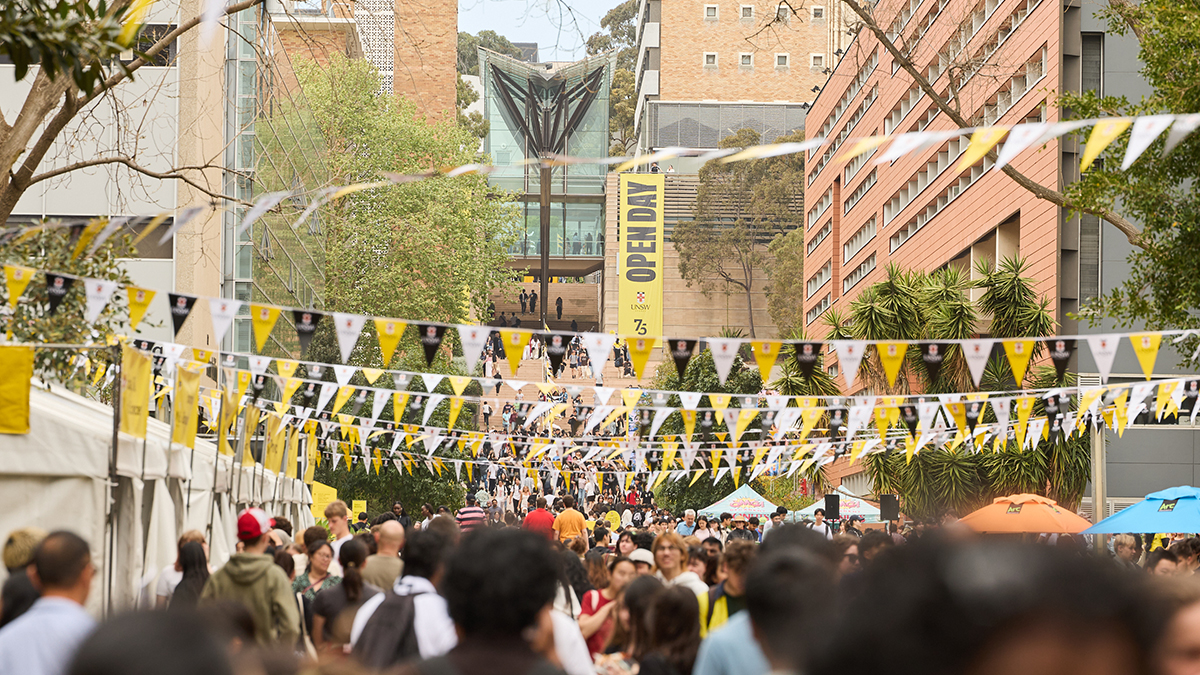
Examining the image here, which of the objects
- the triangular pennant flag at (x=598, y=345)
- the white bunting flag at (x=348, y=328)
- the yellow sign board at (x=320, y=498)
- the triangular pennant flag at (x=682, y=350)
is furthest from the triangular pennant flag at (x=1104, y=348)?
the yellow sign board at (x=320, y=498)

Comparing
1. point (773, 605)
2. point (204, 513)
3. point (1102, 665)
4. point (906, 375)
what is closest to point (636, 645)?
point (773, 605)

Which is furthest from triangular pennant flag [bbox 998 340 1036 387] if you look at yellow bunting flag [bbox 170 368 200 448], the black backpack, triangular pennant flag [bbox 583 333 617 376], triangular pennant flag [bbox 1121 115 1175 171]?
the black backpack

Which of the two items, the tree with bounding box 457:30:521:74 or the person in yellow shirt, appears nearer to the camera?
the person in yellow shirt

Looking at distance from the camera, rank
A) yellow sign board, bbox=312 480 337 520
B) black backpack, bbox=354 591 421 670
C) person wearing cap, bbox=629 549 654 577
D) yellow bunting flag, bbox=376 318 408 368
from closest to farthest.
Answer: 1. black backpack, bbox=354 591 421 670
2. person wearing cap, bbox=629 549 654 577
3. yellow bunting flag, bbox=376 318 408 368
4. yellow sign board, bbox=312 480 337 520

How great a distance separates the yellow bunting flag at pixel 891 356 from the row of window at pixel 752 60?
74208 millimetres

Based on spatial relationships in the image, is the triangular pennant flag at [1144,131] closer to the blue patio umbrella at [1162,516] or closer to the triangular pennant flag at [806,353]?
the triangular pennant flag at [806,353]

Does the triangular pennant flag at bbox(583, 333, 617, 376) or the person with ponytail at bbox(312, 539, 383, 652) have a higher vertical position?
the triangular pennant flag at bbox(583, 333, 617, 376)

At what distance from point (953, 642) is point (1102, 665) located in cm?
13

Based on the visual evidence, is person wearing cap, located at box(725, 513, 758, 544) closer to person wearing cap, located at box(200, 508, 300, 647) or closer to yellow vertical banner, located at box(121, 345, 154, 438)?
person wearing cap, located at box(200, 508, 300, 647)

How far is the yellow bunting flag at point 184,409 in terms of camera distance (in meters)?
12.1

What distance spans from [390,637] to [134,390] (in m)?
5.70

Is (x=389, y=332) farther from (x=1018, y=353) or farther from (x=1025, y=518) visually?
(x=1025, y=518)

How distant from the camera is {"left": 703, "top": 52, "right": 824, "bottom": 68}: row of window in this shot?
282 ft

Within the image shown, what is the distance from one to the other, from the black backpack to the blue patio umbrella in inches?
460
